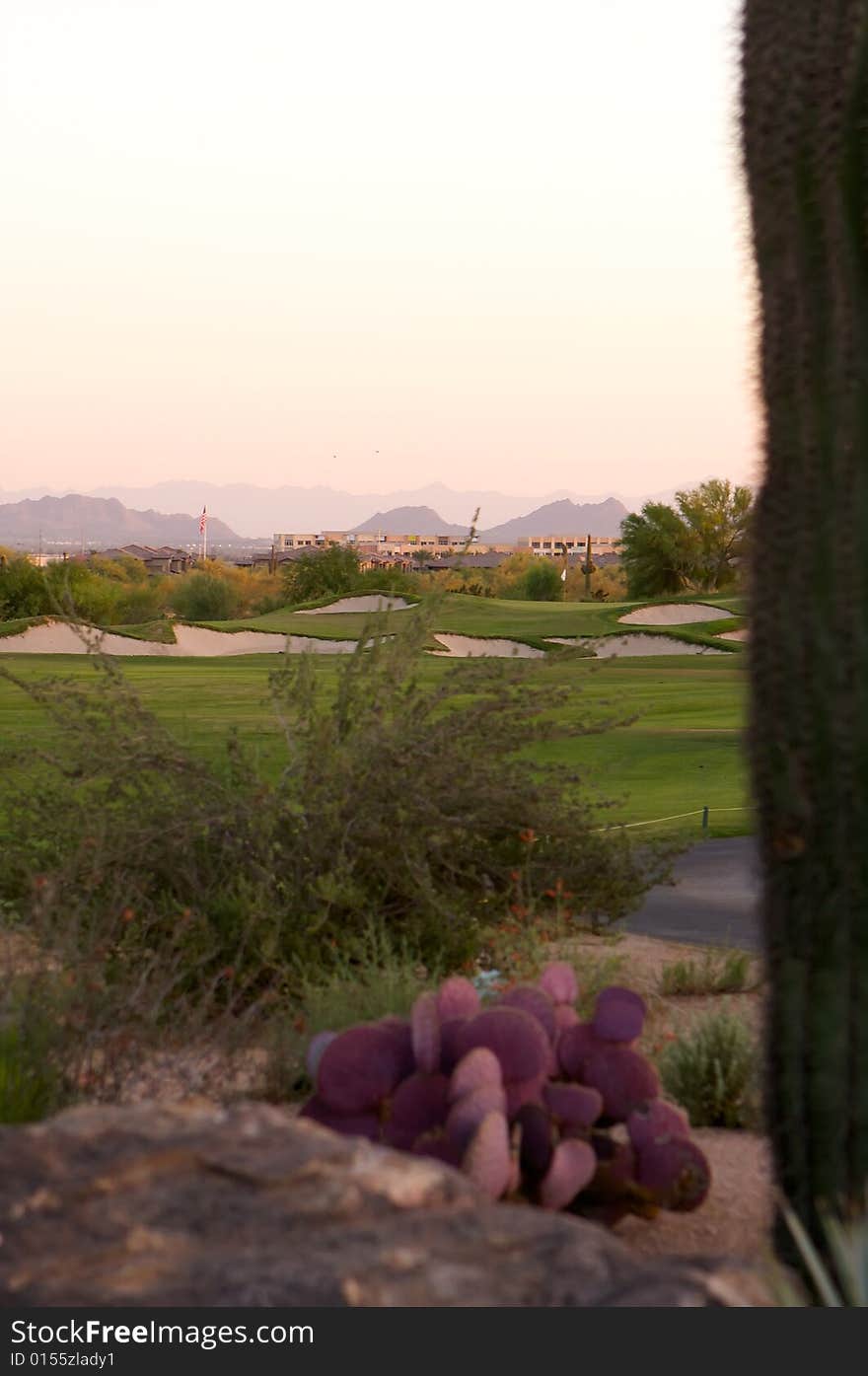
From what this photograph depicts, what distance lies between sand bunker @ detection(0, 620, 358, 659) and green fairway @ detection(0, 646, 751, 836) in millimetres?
3344

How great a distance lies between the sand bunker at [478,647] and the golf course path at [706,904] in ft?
85.5

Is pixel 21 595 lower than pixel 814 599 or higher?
lower

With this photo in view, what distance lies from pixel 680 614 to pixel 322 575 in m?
18.0

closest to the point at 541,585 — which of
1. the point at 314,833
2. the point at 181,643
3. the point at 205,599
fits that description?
the point at 205,599

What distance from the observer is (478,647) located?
4209 centimetres

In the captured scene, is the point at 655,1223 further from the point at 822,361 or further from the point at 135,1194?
the point at 822,361

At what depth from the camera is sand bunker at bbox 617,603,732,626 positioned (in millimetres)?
51200

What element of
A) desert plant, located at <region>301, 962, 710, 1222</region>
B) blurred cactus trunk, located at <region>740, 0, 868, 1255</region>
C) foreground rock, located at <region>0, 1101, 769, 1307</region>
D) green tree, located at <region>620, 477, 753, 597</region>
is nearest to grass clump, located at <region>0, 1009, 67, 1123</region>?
desert plant, located at <region>301, 962, 710, 1222</region>

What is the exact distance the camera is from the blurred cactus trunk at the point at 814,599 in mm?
3588


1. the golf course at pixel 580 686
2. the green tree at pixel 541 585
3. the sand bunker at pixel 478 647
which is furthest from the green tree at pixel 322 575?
the sand bunker at pixel 478 647

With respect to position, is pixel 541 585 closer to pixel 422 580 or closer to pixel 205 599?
pixel 422 580

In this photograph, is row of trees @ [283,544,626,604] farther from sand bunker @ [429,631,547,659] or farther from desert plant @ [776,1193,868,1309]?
desert plant @ [776,1193,868,1309]

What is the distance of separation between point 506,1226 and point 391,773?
4.42 meters

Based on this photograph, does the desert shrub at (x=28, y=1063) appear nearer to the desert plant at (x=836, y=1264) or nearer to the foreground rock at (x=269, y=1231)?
the foreground rock at (x=269, y=1231)
